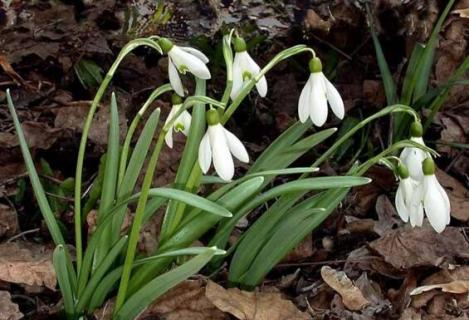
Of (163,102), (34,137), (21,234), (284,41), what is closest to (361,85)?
(284,41)

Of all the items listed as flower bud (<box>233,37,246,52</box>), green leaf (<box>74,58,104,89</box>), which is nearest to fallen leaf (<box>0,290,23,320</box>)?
flower bud (<box>233,37,246,52</box>)

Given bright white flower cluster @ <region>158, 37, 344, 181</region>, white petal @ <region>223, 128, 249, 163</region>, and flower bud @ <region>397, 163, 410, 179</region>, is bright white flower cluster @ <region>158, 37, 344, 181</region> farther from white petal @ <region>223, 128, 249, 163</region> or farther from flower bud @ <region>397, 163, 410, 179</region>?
flower bud @ <region>397, 163, 410, 179</region>

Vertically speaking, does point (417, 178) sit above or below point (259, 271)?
above

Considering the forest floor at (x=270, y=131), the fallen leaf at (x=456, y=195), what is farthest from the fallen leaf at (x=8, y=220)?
the fallen leaf at (x=456, y=195)

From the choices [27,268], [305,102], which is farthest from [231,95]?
[27,268]

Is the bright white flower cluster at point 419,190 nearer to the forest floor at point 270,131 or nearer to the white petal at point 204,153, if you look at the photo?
the forest floor at point 270,131

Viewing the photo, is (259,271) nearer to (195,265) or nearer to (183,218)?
(183,218)

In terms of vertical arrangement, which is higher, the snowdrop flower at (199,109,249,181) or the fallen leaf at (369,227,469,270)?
the snowdrop flower at (199,109,249,181)
